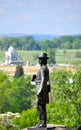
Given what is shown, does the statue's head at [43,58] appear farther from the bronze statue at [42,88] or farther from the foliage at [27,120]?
the foliage at [27,120]

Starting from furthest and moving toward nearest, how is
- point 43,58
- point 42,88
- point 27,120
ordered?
point 27,120, point 43,58, point 42,88

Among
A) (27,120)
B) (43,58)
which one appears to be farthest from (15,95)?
(43,58)

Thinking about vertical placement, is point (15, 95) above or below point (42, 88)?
below

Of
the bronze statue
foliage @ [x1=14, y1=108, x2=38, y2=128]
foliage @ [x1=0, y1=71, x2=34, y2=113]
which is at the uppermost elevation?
the bronze statue

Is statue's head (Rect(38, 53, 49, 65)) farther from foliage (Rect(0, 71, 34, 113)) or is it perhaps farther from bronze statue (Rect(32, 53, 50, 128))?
foliage (Rect(0, 71, 34, 113))

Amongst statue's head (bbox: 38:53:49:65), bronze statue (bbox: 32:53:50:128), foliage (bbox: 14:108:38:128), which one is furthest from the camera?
foliage (bbox: 14:108:38:128)

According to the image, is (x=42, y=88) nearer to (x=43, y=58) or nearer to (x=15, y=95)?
(x=43, y=58)

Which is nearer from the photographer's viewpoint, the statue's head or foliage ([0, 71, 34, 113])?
the statue's head

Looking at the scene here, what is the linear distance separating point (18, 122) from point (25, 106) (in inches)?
1610

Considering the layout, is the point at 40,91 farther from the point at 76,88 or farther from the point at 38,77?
the point at 76,88

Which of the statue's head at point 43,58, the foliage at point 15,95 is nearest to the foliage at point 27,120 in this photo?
the foliage at point 15,95

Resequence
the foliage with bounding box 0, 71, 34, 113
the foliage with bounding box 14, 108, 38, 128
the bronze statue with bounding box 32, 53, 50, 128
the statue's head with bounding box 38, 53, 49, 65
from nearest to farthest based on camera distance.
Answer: the bronze statue with bounding box 32, 53, 50, 128
the statue's head with bounding box 38, 53, 49, 65
the foliage with bounding box 14, 108, 38, 128
the foliage with bounding box 0, 71, 34, 113

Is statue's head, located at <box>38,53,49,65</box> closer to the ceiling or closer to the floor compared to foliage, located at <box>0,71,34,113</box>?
closer to the ceiling

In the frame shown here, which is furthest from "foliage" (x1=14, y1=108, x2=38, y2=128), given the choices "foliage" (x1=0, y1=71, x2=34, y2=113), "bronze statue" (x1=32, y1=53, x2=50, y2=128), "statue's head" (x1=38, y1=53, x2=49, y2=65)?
"statue's head" (x1=38, y1=53, x2=49, y2=65)
